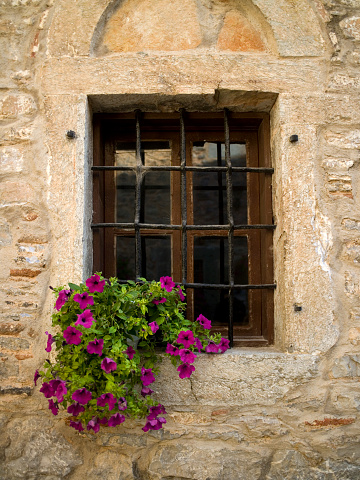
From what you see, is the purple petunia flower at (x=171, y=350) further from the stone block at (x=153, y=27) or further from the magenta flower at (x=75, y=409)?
the stone block at (x=153, y=27)

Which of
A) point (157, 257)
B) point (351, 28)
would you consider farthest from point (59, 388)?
point (157, 257)

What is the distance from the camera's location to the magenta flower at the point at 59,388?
1599mm

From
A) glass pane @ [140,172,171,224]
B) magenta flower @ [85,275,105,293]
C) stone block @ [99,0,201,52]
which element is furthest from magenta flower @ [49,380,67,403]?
glass pane @ [140,172,171,224]

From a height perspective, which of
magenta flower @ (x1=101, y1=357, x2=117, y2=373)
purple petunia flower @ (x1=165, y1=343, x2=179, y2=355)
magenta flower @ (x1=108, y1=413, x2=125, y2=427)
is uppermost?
purple petunia flower @ (x1=165, y1=343, x2=179, y2=355)

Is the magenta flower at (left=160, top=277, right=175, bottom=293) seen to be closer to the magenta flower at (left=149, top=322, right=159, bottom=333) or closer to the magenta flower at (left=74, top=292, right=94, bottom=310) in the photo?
the magenta flower at (left=149, top=322, right=159, bottom=333)

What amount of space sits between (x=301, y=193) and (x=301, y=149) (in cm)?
22

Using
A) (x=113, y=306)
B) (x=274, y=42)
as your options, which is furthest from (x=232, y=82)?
(x=113, y=306)

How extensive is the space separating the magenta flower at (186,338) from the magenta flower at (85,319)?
391 mm

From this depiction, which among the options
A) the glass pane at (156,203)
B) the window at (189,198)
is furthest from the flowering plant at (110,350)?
the glass pane at (156,203)

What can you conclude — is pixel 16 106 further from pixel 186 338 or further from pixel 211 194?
pixel 211 194

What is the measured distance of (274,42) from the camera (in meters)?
2.09

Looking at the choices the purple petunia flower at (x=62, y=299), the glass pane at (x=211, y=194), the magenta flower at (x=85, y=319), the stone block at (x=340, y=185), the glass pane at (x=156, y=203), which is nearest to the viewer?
the magenta flower at (x=85, y=319)

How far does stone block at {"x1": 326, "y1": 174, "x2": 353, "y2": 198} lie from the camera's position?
Answer: 201 centimetres

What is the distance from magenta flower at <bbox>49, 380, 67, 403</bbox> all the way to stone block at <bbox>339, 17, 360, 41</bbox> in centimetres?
210
